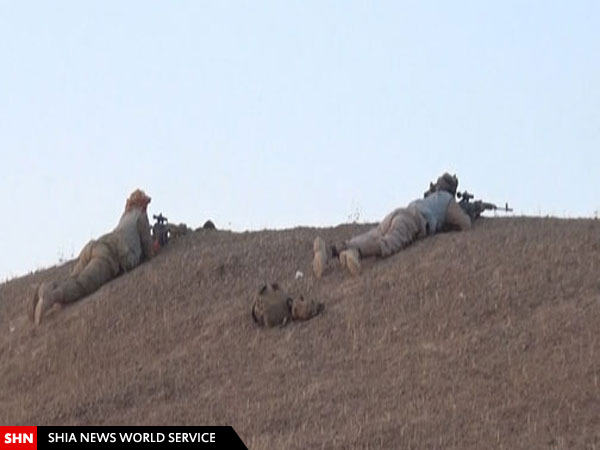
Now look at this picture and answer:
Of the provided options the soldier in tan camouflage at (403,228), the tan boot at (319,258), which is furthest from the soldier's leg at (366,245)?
the tan boot at (319,258)

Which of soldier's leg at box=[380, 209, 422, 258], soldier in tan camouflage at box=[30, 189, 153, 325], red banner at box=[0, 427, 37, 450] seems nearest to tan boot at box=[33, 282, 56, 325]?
soldier in tan camouflage at box=[30, 189, 153, 325]

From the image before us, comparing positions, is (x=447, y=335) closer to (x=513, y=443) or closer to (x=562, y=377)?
(x=562, y=377)

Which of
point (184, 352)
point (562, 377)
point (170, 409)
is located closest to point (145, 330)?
point (184, 352)

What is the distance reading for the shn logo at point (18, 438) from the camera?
35.5 ft

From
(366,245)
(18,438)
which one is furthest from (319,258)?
(18,438)

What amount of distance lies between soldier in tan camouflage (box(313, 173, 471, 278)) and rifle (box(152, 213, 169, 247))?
2.62 meters

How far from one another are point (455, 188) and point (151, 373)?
16.5 ft

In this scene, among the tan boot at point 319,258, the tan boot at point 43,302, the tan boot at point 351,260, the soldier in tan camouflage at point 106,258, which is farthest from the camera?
the soldier in tan camouflage at point 106,258

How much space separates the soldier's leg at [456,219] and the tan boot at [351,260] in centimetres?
178

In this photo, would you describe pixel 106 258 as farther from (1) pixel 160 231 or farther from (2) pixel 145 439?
(2) pixel 145 439

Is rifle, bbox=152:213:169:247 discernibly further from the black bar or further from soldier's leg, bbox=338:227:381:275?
the black bar

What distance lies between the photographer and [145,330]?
15016 millimetres

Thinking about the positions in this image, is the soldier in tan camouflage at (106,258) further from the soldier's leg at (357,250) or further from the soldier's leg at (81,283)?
the soldier's leg at (357,250)

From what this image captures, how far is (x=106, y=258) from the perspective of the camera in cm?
1672
